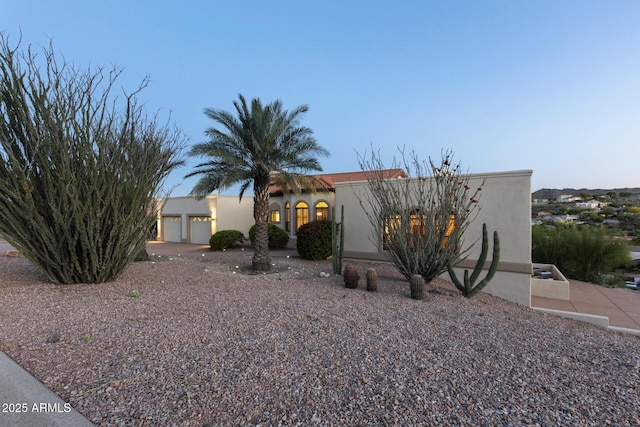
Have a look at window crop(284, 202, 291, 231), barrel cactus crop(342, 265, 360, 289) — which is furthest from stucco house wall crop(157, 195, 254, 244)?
barrel cactus crop(342, 265, 360, 289)

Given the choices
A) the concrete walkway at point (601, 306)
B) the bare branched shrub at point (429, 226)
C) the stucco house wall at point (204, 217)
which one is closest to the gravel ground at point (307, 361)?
the bare branched shrub at point (429, 226)

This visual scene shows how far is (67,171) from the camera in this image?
612cm

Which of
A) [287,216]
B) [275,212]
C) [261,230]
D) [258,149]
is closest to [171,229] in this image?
[275,212]

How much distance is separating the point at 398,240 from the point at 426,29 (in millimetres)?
10316

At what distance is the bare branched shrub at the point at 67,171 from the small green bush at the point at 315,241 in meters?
7.01

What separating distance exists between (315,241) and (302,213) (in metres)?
6.00

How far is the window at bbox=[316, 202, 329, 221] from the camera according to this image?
17.6 meters

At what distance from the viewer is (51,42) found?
6.35 m

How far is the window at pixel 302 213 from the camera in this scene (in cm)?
1856

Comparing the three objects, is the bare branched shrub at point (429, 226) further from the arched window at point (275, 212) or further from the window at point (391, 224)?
the arched window at point (275, 212)

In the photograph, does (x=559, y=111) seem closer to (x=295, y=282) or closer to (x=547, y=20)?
(x=547, y=20)

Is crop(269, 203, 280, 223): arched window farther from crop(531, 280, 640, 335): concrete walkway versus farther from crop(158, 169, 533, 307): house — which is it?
crop(531, 280, 640, 335): concrete walkway

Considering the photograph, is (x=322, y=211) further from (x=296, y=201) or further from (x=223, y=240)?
(x=223, y=240)

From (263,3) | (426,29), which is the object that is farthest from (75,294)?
(426,29)
